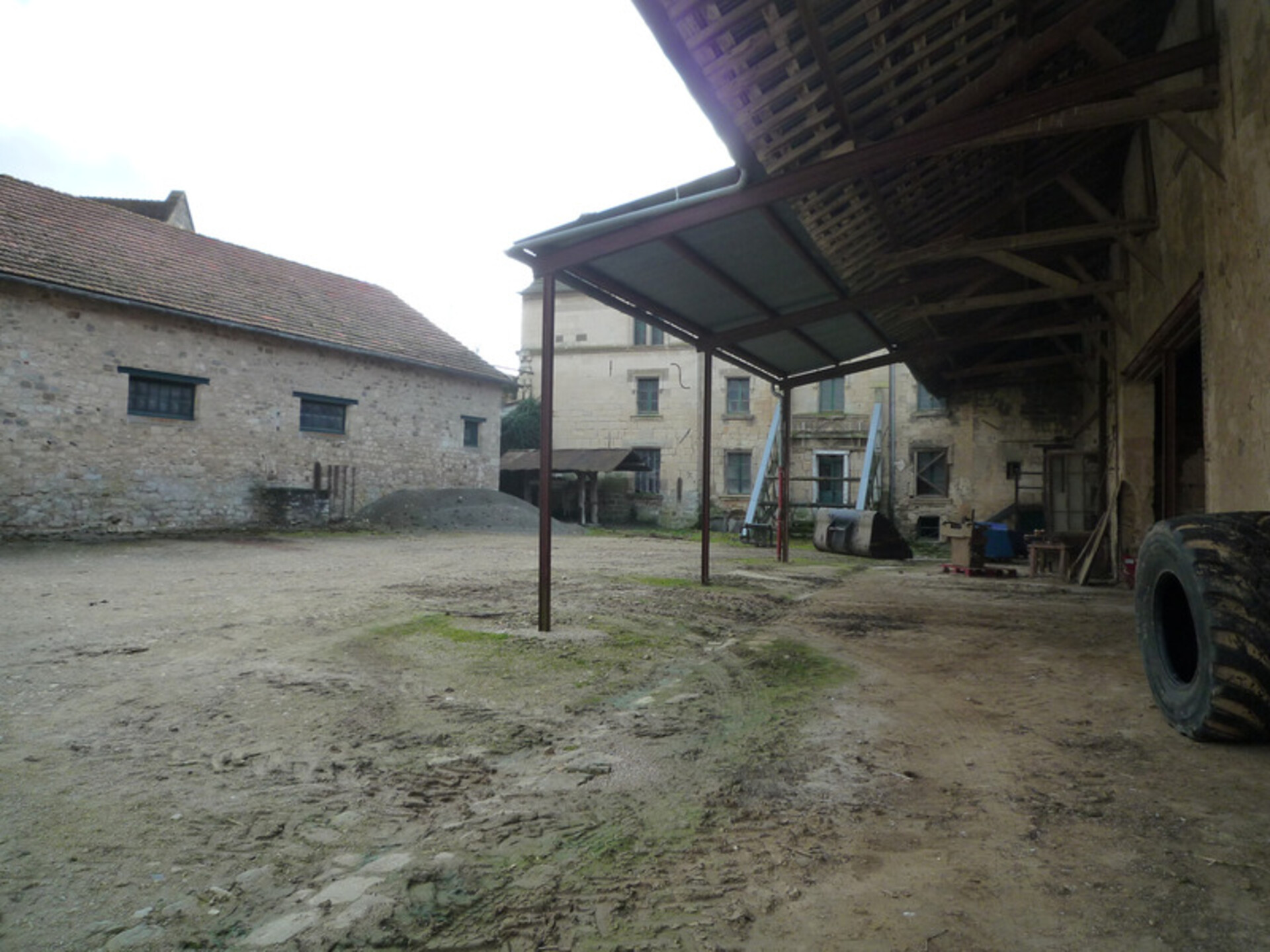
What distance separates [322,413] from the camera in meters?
18.0

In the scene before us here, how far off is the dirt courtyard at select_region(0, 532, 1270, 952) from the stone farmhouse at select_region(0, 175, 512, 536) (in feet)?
32.4

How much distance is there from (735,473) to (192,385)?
52.1ft

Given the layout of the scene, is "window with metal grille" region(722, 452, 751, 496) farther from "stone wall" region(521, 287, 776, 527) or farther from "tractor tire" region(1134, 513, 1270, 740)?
"tractor tire" region(1134, 513, 1270, 740)

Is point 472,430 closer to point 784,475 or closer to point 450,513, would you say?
point 450,513

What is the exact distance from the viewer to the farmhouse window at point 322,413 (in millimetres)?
17500

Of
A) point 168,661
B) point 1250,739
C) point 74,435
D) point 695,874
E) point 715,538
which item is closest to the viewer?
point 695,874

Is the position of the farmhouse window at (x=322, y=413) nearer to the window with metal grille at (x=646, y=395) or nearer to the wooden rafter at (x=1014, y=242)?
the window with metal grille at (x=646, y=395)

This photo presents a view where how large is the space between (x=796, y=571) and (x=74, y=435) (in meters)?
13.3

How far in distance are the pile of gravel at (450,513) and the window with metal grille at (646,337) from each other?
8.75 meters

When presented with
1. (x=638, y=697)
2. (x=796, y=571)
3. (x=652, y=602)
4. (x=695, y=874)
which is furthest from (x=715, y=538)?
(x=695, y=874)

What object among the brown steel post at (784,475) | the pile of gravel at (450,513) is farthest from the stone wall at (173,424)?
the brown steel post at (784,475)

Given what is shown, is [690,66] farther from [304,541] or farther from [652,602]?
A: [304,541]

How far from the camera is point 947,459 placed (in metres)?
21.0

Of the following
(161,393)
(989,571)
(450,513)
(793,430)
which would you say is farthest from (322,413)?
(989,571)
